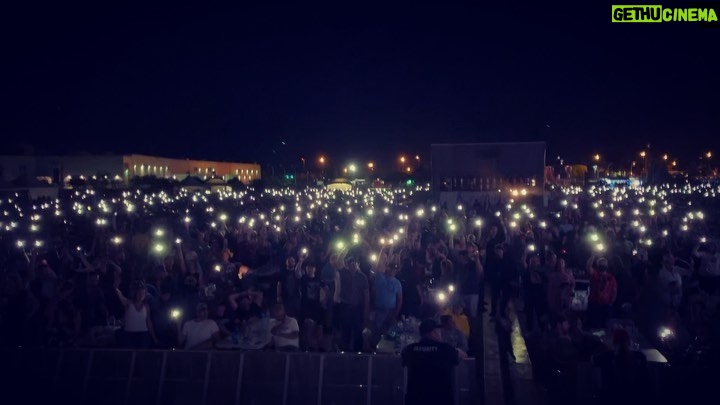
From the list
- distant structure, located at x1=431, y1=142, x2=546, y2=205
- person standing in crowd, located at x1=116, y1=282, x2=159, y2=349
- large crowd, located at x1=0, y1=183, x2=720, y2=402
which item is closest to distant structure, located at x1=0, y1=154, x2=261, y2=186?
distant structure, located at x1=431, y1=142, x2=546, y2=205

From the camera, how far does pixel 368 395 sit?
6.60 metres

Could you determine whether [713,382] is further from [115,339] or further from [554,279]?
[115,339]

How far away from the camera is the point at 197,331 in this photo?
7.79 metres

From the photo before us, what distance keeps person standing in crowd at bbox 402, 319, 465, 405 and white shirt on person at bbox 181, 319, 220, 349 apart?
318 cm

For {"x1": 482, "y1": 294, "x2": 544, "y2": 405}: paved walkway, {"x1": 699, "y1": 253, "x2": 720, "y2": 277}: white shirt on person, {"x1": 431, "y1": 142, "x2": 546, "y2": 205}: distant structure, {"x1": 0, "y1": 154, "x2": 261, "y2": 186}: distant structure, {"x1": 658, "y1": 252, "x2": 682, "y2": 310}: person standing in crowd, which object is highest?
{"x1": 0, "y1": 154, "x2": 261, "y2": 186}: distant structure

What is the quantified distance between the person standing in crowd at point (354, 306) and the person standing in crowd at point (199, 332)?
214cm

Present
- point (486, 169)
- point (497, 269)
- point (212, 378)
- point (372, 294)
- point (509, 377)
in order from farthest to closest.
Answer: point (486, 169)
point (497, 269)
point (372, 294)
point (509, 377)
point (212, 378)

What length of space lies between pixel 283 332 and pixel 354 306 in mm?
1759

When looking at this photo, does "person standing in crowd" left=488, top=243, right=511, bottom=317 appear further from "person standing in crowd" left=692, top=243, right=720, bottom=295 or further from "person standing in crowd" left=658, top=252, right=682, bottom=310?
"person standing in crowd" left=692, top=243, right=720, bottom=295

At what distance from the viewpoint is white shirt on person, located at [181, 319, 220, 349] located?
778cm

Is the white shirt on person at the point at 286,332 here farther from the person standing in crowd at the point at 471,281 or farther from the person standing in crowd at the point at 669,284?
the person standing in crowd at the point at 669,284

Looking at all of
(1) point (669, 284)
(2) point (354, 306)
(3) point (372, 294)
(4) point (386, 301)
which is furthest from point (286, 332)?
(1) point (669, 284)

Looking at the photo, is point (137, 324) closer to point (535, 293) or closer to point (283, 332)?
point (283, 332)

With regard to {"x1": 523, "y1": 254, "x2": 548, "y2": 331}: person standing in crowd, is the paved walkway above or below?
below
